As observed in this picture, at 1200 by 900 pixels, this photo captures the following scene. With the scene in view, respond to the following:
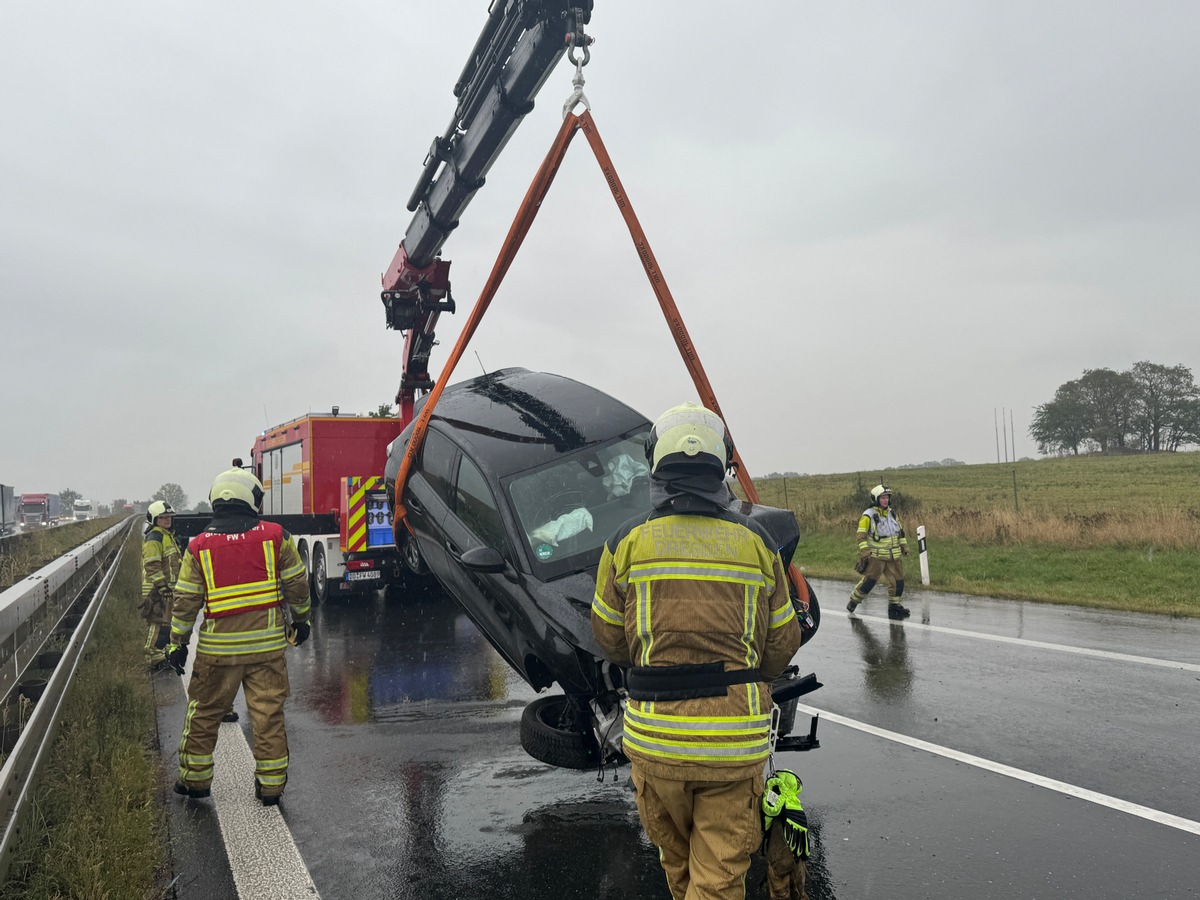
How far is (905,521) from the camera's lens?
19297 mm

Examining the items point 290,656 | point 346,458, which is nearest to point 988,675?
point 290,656

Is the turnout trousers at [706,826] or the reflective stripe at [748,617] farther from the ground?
the reflective stripe at [748,617]

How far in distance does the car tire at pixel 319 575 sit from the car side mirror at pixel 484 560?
8.13 metres

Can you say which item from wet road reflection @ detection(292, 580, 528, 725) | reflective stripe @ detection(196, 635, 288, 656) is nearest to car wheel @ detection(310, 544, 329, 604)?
wet road reflection @ detection(292, 580, 528, 725)

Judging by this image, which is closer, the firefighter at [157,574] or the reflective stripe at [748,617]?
the reflective stripe at [748,617]

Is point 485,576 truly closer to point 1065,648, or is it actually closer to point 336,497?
point 1065,648

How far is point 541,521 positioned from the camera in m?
5.07

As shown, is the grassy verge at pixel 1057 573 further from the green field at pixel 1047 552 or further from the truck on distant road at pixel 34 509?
the truck on distant road at pixel 34 509

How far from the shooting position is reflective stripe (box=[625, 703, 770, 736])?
101 inches

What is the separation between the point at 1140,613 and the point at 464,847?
891 cm

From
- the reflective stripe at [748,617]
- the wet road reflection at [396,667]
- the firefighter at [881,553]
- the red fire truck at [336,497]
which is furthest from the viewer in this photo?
the red fire truck at [336,497]

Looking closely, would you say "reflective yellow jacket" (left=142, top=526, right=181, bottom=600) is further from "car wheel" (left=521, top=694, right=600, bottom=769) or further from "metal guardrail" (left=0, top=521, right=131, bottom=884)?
"car wheel" (left=521, top=694, right=600, bottom=769)

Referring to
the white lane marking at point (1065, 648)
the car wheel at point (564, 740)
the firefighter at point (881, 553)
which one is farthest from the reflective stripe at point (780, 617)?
the firefighter at point (881, 553)

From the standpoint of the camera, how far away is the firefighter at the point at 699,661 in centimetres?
255
